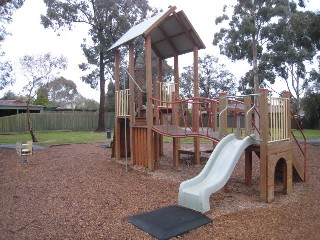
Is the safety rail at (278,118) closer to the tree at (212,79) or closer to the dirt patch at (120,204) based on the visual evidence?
the dirt patch at (120,204)

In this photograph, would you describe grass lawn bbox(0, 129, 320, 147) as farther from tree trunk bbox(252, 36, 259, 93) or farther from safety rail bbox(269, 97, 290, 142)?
safety rail bbox(269, 97, 290, 142)

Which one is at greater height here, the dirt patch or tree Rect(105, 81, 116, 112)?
tree Rect(105, 81, 116, 112)

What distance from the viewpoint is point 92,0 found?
93.2ft

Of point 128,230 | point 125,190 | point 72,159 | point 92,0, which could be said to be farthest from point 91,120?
point 128,230

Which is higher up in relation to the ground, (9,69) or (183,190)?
(9,69)

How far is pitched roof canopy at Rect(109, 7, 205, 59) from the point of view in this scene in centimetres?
902

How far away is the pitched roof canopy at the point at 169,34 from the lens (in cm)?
902

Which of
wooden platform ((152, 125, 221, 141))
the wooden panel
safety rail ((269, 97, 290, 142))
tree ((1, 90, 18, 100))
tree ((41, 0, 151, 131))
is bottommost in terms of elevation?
the wooden panel

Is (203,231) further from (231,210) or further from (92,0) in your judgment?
(92,0)

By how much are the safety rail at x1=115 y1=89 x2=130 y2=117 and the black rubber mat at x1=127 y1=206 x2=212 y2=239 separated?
515 cm

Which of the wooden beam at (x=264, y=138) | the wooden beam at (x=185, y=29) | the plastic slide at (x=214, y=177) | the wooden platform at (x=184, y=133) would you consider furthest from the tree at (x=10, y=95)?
the wooden beam at (x=264, y=138)

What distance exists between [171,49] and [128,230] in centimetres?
776

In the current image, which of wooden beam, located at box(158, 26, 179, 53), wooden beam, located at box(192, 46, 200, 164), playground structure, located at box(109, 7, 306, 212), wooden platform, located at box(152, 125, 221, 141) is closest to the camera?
playground structure, located at box(109, 7, 306, 212)

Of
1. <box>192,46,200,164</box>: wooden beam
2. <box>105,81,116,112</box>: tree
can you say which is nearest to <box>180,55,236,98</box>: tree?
<box>105,81,116,112</box>: tree
